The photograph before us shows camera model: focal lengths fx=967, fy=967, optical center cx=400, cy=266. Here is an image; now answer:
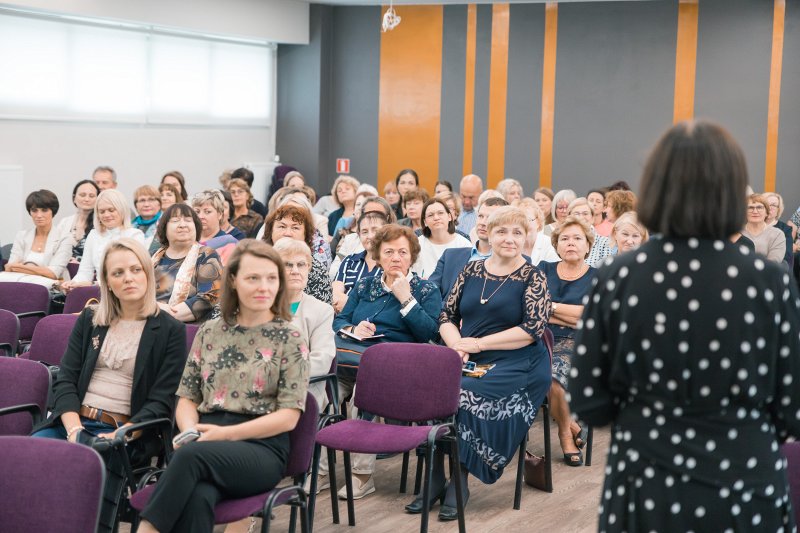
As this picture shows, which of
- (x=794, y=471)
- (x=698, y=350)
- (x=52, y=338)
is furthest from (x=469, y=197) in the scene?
(x=698, y=350)

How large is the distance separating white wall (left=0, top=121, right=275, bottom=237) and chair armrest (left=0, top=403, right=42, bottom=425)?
6.01 metres

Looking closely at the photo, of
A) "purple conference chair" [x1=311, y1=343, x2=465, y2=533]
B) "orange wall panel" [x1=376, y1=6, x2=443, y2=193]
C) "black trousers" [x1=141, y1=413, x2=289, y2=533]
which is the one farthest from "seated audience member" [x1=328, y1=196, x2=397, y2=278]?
"orange wall panel" [x1=376, y1=6, x2=443, y2=193]

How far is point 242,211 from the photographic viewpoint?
8.02 metres

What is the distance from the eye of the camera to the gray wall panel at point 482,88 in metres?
11.8

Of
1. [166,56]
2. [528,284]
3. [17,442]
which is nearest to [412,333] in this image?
[528,284]

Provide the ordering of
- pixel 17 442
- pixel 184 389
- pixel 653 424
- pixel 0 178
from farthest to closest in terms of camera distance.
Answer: pixel 0 178, pixel 184 389, pixel 17 442, pixel 653 424

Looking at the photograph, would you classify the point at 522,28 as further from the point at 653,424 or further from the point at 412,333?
the point at 653,424

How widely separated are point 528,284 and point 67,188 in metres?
6.74

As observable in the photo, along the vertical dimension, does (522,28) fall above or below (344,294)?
above

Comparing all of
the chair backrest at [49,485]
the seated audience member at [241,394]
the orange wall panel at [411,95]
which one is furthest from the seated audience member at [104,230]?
the orange wall panel at [411,95]

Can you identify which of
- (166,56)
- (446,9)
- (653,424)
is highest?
(446,9)

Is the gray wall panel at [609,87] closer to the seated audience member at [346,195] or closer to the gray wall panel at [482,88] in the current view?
the gray wall panel at [482,88]

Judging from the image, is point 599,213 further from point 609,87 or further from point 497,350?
point 497,350

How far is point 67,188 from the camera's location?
9828 millimetres
